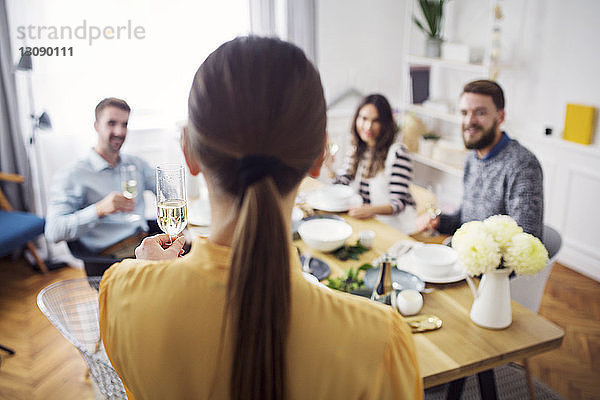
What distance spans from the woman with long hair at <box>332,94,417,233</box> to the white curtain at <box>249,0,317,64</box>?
1.37 meters

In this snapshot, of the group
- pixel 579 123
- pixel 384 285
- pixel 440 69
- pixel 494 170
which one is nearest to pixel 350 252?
pixel 384 285

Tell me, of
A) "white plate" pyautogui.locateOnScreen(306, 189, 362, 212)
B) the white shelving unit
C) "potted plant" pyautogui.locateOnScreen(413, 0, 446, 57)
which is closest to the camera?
"white plate" pyautogui.locateOnScreen(306, 189, 362, 212)

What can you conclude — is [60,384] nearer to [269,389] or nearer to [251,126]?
[269,389]

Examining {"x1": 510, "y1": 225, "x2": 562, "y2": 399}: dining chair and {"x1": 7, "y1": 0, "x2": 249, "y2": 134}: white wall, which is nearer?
{"x1": 510, "y1": 225, "x2": 562, "y2": 399}: dining chair

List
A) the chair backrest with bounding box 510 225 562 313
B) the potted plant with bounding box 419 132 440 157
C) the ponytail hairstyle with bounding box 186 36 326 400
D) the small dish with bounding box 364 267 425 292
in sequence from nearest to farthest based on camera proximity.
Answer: the ponytail hairstyle with bounding box 186 36 326 400, the small dish with bounding box 364 267 425 292, the chair backrest with bounding box 510 225 562 313, the potted plant with bounding box 419 132 440 157

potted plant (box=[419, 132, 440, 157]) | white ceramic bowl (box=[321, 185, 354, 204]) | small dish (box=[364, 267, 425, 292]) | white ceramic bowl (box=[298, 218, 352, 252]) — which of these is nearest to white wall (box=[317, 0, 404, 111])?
potted plant (box=[419, 132, 440, 157])

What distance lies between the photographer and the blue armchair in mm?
3049

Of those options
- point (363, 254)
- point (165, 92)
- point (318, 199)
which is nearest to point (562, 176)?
point (318, 199)

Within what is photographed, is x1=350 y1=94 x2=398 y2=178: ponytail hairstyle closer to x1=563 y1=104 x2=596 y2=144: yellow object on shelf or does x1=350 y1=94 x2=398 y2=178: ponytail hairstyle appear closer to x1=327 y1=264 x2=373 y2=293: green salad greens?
x1=327 y1=264 x2=373 y2=293: green salad greens

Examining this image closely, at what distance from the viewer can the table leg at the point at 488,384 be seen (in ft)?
Answer: 5.74

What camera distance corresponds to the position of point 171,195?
4.22ft

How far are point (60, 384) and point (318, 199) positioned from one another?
4.94ft

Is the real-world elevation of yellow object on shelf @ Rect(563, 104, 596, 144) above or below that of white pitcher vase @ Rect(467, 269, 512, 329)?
above

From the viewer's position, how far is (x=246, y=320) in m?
0.73
